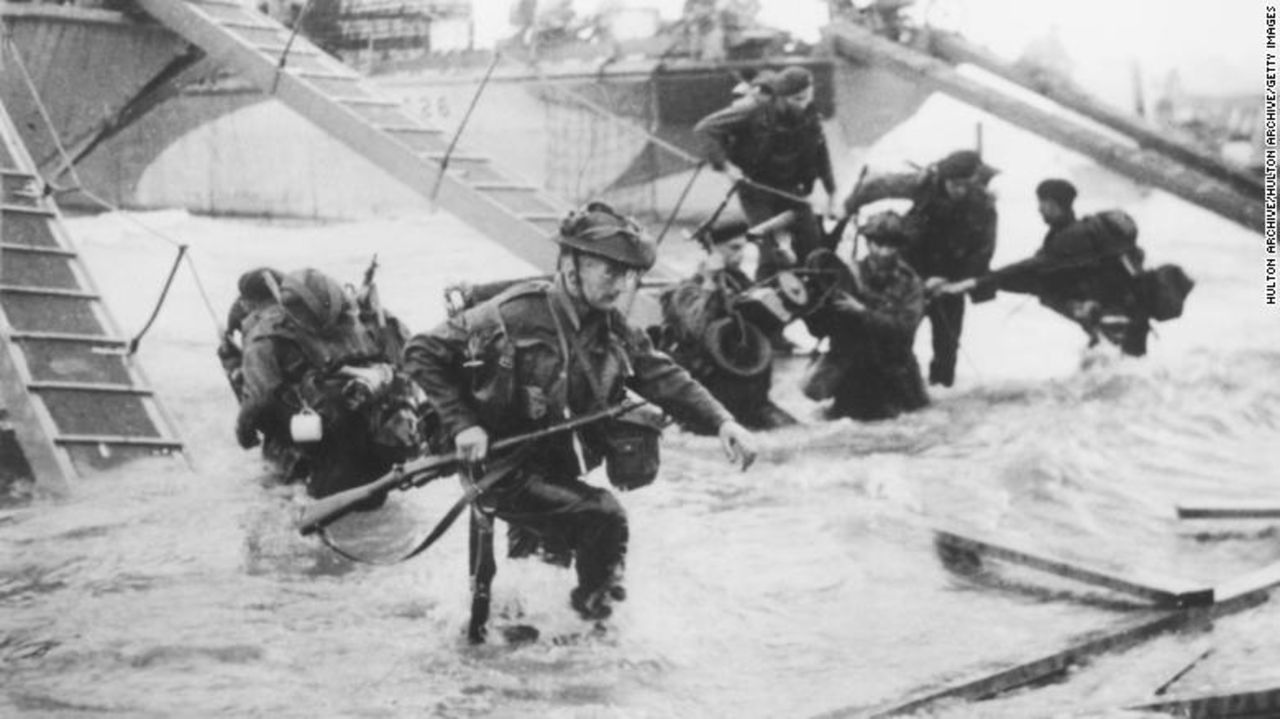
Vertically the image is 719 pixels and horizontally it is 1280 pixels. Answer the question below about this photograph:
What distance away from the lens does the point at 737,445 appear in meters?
4.67

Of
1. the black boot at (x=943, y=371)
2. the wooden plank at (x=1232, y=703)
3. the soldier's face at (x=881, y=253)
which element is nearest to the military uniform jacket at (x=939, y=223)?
the black boot at (x=943, y=371)

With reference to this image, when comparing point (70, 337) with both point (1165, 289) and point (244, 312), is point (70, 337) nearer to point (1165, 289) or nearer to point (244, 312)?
point (244, 312)

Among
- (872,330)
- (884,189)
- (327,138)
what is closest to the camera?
(872,330)

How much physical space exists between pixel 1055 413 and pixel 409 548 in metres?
4.93

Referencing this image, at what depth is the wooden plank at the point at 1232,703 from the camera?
11.7 feet

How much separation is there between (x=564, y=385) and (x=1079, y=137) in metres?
9.99

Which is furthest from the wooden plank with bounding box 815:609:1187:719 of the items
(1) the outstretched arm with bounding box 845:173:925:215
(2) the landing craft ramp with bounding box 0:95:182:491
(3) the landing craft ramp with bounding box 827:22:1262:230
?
(3) the landing craft ramp with bounding box 827:22:1262:230

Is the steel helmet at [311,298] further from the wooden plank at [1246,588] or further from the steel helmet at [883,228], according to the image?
the wooden plank at [1246,588]

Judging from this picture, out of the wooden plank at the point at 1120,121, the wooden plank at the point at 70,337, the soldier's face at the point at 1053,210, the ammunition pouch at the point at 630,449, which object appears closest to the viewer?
the ammunition pouch at the point at 630,449

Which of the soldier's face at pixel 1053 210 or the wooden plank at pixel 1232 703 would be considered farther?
the soldier's face at pixel 1053 210

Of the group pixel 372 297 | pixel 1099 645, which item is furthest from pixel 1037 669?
pixel 372 297

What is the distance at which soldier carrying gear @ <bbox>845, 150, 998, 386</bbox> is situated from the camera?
9906mm

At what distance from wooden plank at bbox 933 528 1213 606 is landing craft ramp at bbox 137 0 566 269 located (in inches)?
199

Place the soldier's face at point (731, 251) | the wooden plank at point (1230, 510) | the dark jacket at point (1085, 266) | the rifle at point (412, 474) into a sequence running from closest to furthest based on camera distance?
1. the rifle at point (412, 474)
2. the wooden plank at point (1230, 510)
3. the soldier's face at point (731, 251)
4. the dark jacket at point (1085, 266)
